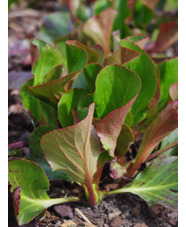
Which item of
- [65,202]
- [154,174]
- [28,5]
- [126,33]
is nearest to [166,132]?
[154,174]

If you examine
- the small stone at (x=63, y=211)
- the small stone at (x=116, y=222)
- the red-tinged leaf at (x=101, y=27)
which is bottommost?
the small stone at (x=116, y=222)

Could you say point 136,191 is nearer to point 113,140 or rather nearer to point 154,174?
point 154,174

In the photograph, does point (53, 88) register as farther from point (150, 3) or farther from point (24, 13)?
point (24, 13)

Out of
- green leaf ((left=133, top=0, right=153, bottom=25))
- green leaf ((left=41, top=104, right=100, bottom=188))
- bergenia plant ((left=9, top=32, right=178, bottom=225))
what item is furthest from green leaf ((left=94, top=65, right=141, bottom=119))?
green leaf ((left=133, top=0, right=153, bottom=25))

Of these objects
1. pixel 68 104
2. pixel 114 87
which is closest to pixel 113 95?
pixel 114 87

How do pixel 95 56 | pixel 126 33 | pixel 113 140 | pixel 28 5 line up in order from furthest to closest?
pixel 28 5
pixel 126 33
pixel 95 56
pixel 113 140

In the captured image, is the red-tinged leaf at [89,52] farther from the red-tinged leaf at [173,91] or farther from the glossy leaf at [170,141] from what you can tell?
the glossy leaf at [170,141]

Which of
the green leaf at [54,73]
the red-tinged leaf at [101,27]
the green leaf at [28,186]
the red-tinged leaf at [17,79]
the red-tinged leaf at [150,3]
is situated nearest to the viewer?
the green leaf at [28,186]

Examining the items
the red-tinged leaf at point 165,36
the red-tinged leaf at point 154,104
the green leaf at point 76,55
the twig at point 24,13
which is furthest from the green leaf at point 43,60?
the twig at point 24,13
